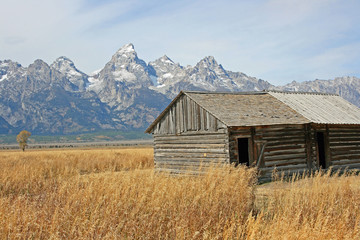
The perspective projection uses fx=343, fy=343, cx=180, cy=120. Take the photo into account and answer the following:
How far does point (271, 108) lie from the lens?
18000 millimetres

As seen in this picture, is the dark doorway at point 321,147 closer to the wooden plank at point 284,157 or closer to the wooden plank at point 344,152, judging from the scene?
the wooden plank at point 344,152

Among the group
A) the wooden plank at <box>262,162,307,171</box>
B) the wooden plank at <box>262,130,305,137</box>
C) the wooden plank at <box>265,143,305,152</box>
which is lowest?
→ the wooden plank at <box>262,162,307,171</box>

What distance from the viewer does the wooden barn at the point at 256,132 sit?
15.6m

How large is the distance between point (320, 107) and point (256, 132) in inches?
260

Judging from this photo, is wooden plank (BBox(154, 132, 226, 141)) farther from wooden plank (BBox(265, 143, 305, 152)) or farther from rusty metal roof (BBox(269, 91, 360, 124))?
rusty metal roof (BBox(269, 91, 360, 124))

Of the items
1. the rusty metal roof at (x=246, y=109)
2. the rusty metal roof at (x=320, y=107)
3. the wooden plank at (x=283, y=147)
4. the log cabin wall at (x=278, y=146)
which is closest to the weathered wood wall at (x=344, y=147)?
the rusty metal roof at (x=320, y=107)

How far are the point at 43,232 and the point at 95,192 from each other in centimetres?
164

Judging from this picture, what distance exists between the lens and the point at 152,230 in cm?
496

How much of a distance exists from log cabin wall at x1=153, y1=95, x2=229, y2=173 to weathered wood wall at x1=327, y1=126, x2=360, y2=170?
22.8 ft

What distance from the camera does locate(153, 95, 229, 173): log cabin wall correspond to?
15656 mm

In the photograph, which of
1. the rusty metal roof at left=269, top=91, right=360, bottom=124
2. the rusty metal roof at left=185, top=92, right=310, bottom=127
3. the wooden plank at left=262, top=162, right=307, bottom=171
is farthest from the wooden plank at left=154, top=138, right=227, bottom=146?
the rusty metal roof at left=269, top=91, right=360, bottom=124

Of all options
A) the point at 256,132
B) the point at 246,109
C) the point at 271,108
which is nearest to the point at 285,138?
the point at 256,132

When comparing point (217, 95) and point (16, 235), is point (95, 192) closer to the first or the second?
point (16, 235)

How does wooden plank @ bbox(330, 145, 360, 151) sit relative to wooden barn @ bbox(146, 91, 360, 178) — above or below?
below
